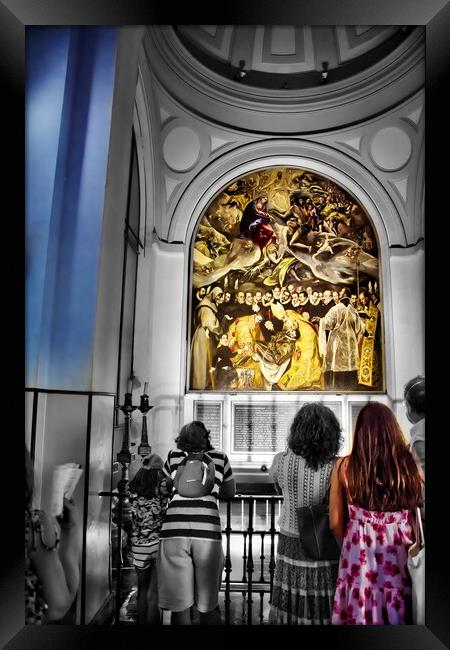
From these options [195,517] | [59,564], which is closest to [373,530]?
[195,517]

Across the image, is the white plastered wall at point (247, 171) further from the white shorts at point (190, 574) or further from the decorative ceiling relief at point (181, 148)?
the white shorts at point (190, 574)

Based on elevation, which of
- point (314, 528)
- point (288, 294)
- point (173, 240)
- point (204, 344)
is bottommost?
point (314, 528)

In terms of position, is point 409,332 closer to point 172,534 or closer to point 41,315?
point 172,534

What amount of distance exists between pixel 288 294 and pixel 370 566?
5.44 ft

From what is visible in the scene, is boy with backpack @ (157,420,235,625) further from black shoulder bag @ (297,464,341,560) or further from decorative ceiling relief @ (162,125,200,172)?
decorative ceiling relief @ (162,125,200,172)

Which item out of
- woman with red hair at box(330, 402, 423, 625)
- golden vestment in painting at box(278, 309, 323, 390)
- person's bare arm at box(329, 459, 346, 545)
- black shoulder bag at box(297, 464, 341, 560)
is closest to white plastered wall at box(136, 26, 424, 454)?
woman with red hair at box(330, 402, 423, 625)

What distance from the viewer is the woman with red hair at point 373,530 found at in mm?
2926

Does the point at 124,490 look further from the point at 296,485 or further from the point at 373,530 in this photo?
the point at 373,530

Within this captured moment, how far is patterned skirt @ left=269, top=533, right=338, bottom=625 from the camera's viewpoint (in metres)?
2.87

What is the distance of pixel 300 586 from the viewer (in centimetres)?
289
